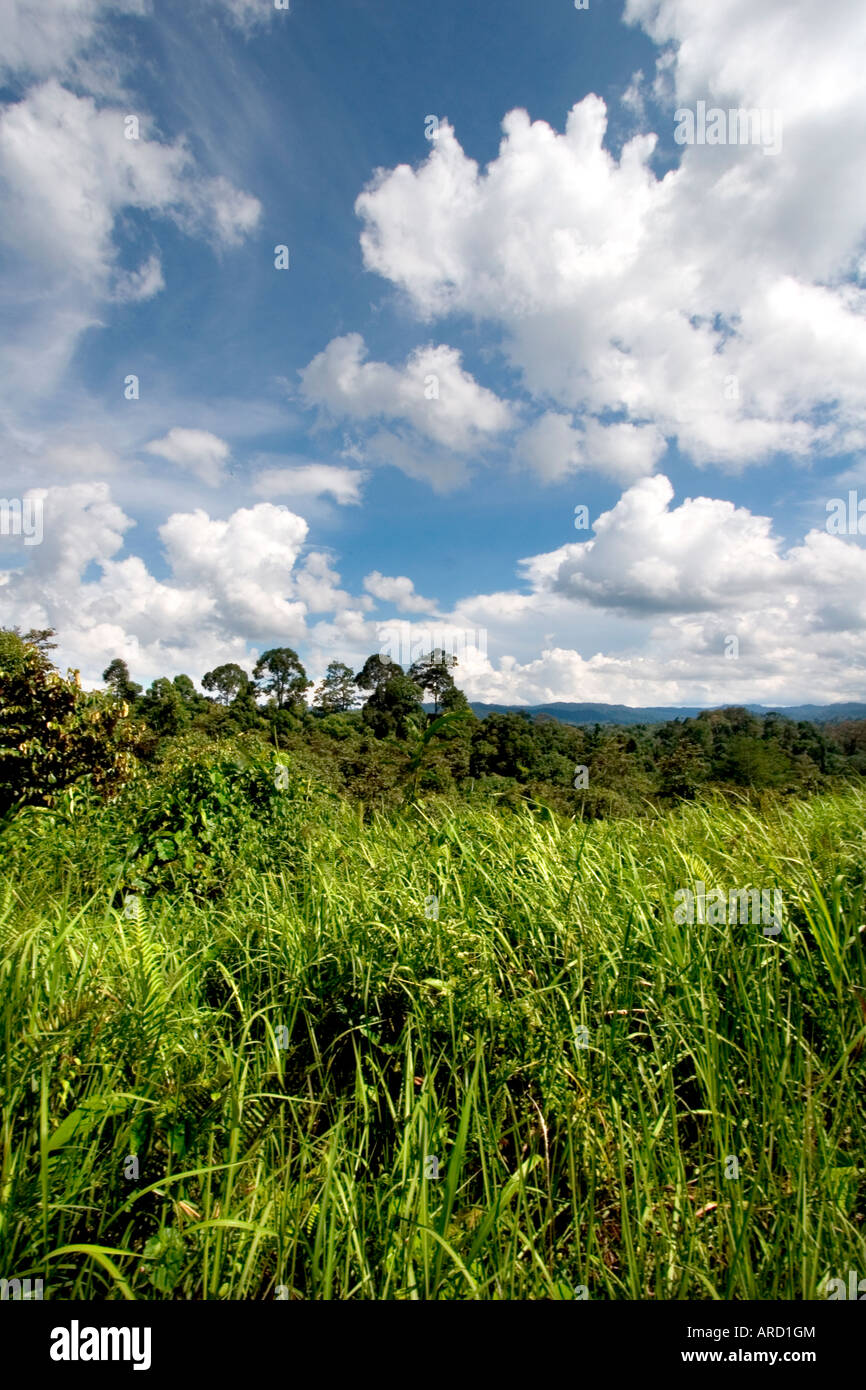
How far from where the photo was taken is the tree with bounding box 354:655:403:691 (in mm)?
24859

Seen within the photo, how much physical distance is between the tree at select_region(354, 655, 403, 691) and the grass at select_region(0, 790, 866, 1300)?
71.2 feet

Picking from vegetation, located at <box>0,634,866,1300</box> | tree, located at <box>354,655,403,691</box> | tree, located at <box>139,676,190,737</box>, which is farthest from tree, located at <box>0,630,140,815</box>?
tree, located at <box>354,655,403,691</box>

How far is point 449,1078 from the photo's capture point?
200cm

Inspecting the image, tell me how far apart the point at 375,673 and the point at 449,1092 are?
77.7 ft

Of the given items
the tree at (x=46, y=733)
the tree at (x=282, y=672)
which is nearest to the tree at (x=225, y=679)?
the tree at (x=282, y=672)

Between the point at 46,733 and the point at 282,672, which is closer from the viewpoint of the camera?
the point at 46,733

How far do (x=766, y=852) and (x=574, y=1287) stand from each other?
2.08 m

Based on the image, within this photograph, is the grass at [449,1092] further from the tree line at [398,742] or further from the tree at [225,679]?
the tree at [225,679]

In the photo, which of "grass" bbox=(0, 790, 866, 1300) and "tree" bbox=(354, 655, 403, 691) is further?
"tree" bbox=(354, 655, 403, 691)

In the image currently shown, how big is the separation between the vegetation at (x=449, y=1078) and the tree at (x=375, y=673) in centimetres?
2132

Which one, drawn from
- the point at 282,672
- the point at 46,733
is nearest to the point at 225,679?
the point at 282,672

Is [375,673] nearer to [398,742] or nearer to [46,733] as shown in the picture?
[398,742]

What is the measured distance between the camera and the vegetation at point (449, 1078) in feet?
4.46

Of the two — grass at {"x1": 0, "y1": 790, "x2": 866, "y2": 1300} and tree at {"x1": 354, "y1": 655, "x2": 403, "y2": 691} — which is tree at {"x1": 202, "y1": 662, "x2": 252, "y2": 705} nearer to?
tree at {"x1": 354, "y1": 655, "x2": 403, "y2": 691}
